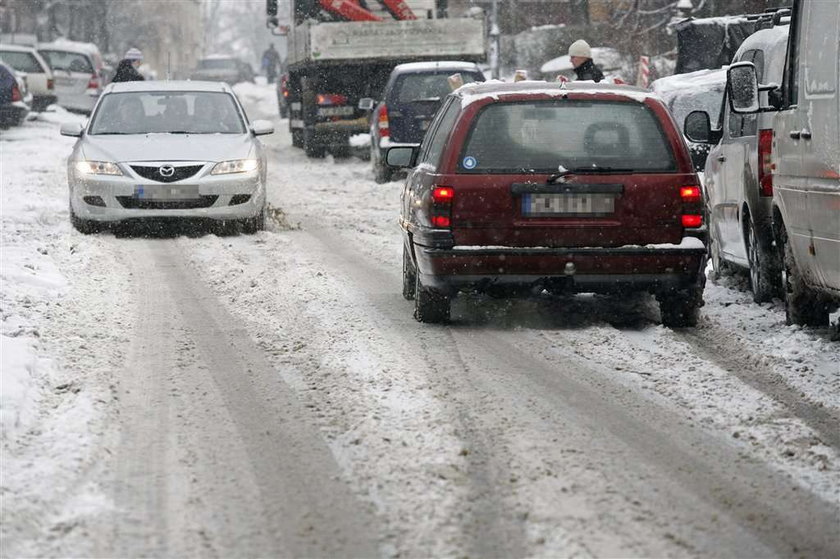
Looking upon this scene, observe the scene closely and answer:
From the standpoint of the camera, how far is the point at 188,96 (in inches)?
608

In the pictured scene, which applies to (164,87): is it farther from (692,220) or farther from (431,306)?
(692,220)

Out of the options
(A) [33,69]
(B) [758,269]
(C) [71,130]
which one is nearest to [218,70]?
(A) [33,69]

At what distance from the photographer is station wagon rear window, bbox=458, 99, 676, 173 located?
8398 mm

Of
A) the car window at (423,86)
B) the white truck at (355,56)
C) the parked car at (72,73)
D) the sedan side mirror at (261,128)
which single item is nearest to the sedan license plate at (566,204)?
the sedan side mirror at (261,128)

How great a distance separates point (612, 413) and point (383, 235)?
857cm

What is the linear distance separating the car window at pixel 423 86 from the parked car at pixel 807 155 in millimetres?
12647

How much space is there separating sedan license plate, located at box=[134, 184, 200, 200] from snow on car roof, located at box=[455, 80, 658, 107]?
216 inches

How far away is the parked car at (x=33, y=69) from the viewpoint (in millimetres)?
34469

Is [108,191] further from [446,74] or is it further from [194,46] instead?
[194,46]

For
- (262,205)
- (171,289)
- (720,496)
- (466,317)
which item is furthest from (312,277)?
(720,496)

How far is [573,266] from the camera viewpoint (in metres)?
8.33

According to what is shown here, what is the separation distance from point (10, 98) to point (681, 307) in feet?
78.2

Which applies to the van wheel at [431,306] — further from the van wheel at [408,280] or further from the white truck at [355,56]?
the white truck at [355,56]

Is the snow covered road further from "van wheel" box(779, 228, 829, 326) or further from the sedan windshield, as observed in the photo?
the sedan windshield
